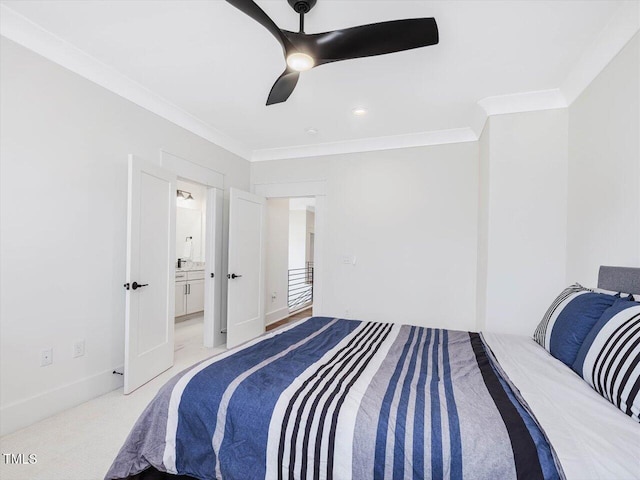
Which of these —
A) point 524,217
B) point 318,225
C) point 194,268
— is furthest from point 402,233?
point 194,268

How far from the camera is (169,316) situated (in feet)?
10.5

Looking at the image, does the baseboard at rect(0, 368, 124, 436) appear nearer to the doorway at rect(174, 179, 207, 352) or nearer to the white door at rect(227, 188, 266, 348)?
the white door at rect(227, 188, 266, 348)

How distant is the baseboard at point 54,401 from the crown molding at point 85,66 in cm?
233

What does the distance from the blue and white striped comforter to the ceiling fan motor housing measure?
1896 mm

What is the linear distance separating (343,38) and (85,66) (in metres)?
2.05

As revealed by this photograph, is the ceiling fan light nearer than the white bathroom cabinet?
Yes

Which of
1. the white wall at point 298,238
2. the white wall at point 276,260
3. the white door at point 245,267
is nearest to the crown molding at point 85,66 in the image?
the white door at point 245,267

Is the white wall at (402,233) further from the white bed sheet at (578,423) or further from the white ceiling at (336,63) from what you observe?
the white bed sheet at (578,423)

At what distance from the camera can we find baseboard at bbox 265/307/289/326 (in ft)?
16.4

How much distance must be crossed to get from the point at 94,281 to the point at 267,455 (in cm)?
215

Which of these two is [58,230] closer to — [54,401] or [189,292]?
[54,401]

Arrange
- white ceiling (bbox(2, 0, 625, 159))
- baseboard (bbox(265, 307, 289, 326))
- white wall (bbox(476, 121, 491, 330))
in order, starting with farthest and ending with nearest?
baseboard (bbox(265, 307, 289, 326)), white wall (bbox(476, 121, 491, 330)), white ceiling (bbox(2, 0, 625, 159))

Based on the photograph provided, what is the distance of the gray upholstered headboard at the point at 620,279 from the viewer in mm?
1666

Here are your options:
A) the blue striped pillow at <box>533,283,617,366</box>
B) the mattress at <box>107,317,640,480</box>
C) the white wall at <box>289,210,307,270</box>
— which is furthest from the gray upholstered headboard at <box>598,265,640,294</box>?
the white wall at <box>289,210,307,270</box>
